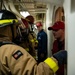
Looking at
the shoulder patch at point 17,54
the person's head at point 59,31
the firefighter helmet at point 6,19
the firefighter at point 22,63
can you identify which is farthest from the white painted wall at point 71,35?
the person's head at point 59,31

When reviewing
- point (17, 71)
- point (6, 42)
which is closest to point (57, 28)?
point (6, 42)

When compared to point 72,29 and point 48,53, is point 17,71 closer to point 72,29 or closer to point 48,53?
point 72,29

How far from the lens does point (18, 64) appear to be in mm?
1481

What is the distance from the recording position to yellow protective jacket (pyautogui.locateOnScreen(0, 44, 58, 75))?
1463 millimetres

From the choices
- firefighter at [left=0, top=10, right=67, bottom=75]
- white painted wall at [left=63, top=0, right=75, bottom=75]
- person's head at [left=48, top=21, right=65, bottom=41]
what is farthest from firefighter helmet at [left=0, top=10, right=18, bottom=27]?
person's head at [left=48, top=21, right=65, bottom=41]

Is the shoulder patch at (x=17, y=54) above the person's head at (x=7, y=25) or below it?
below

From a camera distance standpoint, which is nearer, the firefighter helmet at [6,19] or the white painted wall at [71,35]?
the white painted wall at [71,35]

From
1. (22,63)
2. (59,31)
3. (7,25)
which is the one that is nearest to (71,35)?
(22,63)

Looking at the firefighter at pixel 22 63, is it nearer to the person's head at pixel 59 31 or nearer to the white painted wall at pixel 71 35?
the white painted wall at pixel 71 35

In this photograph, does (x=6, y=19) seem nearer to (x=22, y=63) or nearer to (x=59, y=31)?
(x=22, y=63)

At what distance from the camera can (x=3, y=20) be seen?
178 cm

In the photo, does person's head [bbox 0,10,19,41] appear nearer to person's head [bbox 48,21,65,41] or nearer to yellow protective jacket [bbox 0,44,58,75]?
yellow protective jacket [bbox 0,44,58,75]

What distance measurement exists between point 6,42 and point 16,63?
27cm

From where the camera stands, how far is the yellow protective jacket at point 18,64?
146 cm
